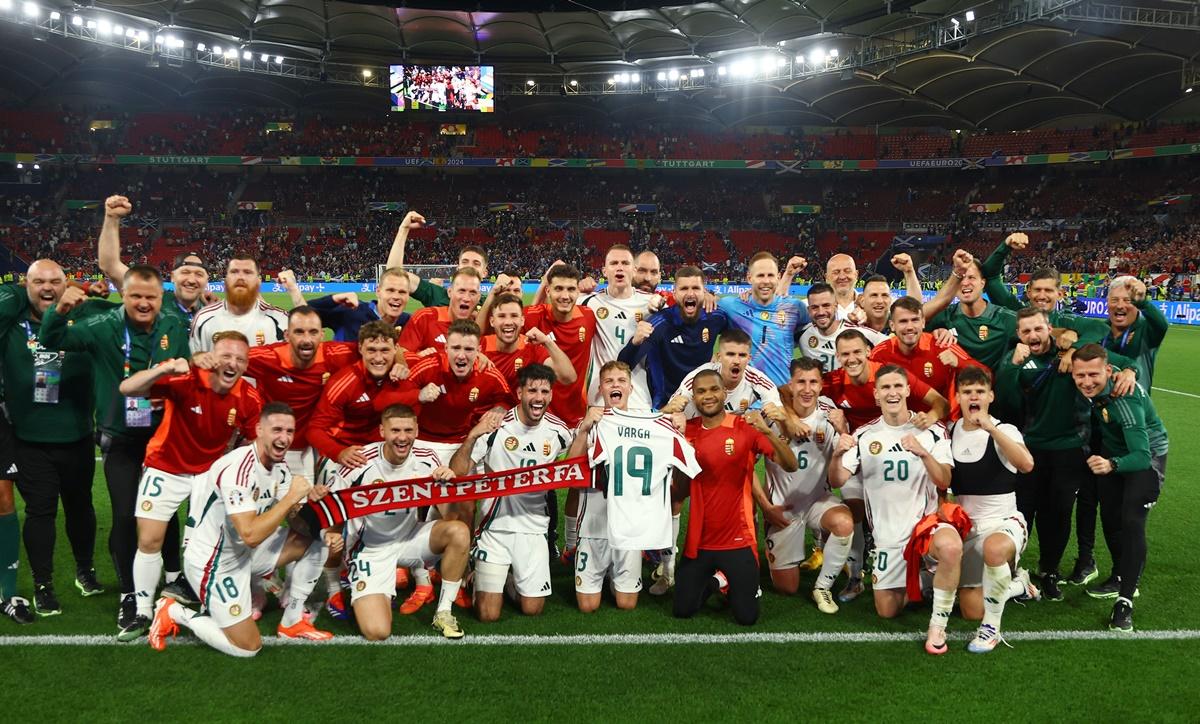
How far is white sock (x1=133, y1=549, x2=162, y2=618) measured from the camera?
504 centimetres

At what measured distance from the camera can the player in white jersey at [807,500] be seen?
570 cm

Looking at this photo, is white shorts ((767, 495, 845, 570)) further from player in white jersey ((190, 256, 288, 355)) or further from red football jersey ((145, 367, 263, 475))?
player in white jersey ((190, 256, 288, 355))

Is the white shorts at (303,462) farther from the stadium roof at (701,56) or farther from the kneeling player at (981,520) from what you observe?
the stadium roof at (701,56)

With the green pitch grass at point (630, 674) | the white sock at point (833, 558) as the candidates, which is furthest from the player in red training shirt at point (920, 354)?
the green pitch grass at point (630, 674)

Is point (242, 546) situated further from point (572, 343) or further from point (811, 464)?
point (811, 464)

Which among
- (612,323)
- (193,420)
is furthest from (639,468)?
(193,420)

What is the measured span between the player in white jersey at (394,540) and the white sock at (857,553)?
2.83 meters

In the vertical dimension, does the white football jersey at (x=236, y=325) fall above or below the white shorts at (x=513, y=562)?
above

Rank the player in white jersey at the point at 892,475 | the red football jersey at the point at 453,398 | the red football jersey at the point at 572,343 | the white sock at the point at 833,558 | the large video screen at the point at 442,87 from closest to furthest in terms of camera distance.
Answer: the player in white jersey at the point at 892,475
the white sock at the point at 833,558
the red football jersey at the point at 453,398
the red football jersey at the point at 572,343
the large video screen at the point at 442,87

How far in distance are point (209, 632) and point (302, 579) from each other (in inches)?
23.2

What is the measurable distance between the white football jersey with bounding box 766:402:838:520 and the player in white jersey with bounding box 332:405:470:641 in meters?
2.51

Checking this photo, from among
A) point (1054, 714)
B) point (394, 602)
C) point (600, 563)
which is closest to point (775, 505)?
point (600, 563)

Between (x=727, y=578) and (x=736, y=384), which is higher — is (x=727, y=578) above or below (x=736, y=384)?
below

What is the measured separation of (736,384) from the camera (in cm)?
602
